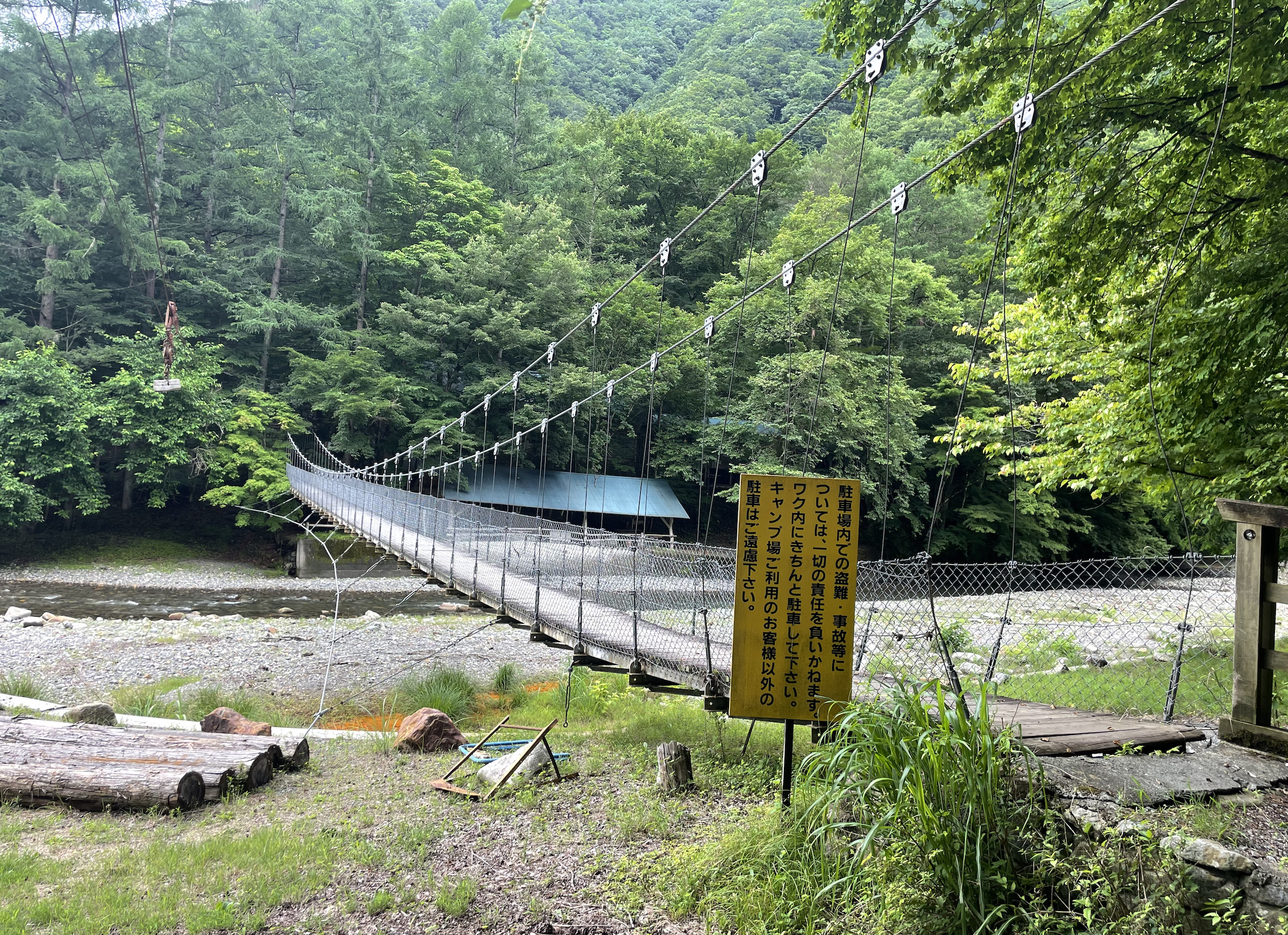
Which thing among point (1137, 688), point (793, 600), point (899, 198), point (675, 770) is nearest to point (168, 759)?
point (675, 770)

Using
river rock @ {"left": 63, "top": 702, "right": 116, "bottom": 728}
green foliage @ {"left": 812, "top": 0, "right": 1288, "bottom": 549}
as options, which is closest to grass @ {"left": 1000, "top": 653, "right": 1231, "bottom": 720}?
green foliage @ {"left": 812, "top": 0, "right": 1288, "bottom": 549}

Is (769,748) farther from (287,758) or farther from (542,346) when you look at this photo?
(542,346)

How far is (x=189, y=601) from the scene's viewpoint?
13266mm

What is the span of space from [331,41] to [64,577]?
1682 centimetres

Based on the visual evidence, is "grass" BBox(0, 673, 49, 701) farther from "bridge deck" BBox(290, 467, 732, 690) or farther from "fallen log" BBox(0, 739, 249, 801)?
"bridge deck" BBox(290, 467, 732, 690)

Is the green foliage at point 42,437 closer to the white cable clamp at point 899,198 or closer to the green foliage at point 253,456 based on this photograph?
the green foliage at point 253,456

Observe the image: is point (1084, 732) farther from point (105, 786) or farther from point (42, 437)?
point (42, 437)

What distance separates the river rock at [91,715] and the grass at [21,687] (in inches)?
A: 61.2

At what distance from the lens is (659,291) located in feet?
65.5

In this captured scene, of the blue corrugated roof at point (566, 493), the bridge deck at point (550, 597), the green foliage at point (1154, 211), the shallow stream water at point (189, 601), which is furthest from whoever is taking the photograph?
the blue corrugated roof at point (566, 493)

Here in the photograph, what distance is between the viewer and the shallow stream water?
40.1 ft

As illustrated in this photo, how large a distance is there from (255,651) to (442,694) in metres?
4.21

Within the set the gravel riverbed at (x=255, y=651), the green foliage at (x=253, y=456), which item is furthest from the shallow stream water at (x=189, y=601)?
the green foliage at (x=253, y=456)

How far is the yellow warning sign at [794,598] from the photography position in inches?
105
